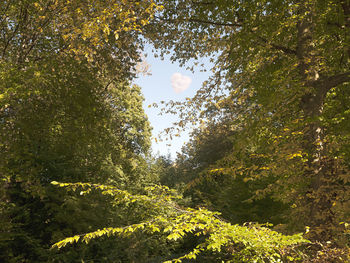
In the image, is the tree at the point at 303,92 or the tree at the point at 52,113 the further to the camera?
the tree at the point at 52,113

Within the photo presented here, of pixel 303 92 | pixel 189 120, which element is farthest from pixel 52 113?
pixel 303 92

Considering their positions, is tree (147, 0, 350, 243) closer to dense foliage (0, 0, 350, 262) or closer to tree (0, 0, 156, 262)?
dense foliage (0, 0, 350, 262)

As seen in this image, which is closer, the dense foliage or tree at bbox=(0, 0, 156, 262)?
the dense foliage

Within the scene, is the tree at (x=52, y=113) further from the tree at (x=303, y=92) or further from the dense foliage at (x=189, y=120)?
the tree at (x=303, y=92)

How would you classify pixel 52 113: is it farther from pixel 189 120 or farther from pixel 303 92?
pixel 303 92

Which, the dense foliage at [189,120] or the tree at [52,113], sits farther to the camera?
the tree at [52,113]

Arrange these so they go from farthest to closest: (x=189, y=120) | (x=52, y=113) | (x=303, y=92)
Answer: (x=189, y=120)
(x=52, y=113)
(x=303, y=92)

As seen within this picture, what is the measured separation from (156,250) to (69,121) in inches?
346

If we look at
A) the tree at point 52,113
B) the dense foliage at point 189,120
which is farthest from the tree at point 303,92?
the tree at point 52,113

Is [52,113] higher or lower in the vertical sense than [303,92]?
higher

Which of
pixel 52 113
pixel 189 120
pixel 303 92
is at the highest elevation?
pixel 52 113

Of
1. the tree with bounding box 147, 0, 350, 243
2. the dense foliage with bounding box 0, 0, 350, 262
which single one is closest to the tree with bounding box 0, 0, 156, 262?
the dense foliage with bounding box 0, 0, 350, 262

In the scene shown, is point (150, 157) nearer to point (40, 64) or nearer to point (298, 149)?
point (40, 64)

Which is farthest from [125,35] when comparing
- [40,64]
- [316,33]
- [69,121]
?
[316,33]
